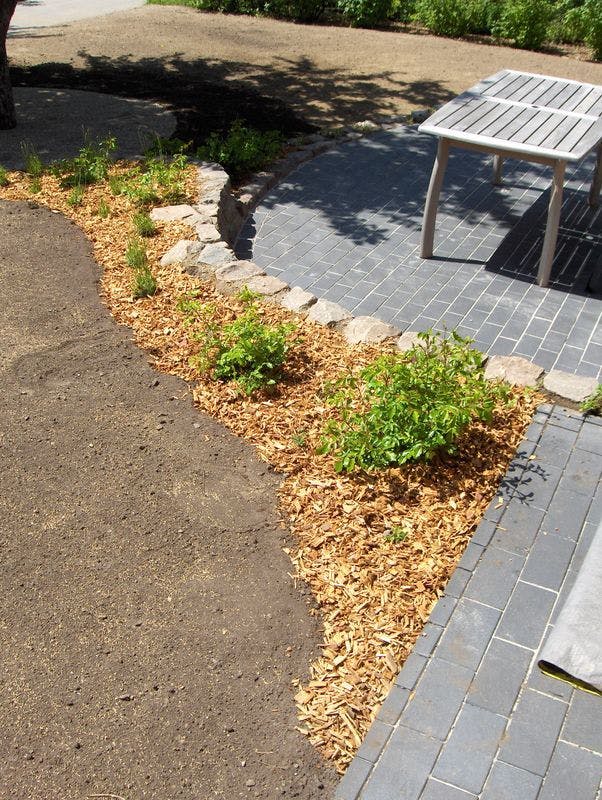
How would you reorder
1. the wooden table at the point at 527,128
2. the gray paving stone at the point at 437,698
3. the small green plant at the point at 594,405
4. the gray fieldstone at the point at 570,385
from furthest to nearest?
the wooden table at the point at 527,128 → the gray fieldstone at the point at 570,385 → the small green plant at the point at 594,405 → the gray paving stone at the point at 437,698

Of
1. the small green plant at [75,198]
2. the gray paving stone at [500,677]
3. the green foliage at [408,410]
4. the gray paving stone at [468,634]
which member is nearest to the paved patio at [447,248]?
the green foliage at [408,410]

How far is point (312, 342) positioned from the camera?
5.95 meters

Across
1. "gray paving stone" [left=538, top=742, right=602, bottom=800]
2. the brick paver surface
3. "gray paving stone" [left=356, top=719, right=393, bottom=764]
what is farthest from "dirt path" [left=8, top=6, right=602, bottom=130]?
"gray paving stone" [left=538, top=742, right=602, bottom=800]

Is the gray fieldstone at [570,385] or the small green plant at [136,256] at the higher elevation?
the small green plant at [136,256]

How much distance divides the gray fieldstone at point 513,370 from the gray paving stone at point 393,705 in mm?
2563

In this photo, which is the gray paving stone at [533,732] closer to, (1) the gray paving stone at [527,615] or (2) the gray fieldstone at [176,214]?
(1) the gray paving stone at [527,615]

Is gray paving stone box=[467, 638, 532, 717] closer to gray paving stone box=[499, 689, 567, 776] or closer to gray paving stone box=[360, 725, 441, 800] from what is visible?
gray paving stone box=[499, 689, 567, 776]

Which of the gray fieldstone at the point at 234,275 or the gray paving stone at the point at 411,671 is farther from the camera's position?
the gray fieldstone at the point at 234,275

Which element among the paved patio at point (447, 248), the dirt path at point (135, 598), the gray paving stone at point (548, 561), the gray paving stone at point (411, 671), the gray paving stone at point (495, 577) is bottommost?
the dirt path at point (135, 598)

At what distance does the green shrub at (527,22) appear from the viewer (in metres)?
14.6

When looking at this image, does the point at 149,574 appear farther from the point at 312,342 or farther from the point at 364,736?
the point at 312,342

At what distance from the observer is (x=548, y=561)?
4.15 m

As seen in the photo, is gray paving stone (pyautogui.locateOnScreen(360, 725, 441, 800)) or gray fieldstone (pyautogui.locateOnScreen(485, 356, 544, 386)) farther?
gray fieldstone (pyautogui.locateOnScreen(485, 356, 544, 386))

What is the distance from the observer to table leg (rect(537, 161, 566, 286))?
6.68m
